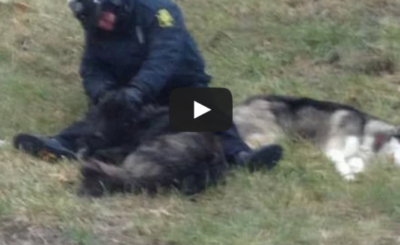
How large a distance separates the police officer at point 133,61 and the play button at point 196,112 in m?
0.06

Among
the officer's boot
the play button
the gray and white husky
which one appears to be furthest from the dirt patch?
the gray and white husky

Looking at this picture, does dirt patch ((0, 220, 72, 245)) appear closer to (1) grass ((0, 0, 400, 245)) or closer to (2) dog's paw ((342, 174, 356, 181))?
(1) grass ((0, 0, 400, 245))

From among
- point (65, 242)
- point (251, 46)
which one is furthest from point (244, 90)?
point (65, 242)

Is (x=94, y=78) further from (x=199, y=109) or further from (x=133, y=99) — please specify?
(x=199, y=109)

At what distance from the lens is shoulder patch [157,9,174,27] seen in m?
7.35

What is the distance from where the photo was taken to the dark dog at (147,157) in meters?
6.41

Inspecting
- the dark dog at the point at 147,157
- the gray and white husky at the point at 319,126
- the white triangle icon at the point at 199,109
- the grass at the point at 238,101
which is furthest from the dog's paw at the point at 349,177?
the white triangle icon at the point at 199,109

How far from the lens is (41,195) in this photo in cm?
623

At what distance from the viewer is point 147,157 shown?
6.60 meters

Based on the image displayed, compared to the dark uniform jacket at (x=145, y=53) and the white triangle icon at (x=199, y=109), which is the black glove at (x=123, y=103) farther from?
the white triangle icon at (x=199, y=109)

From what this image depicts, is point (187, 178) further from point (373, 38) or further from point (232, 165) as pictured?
point (373, 38)

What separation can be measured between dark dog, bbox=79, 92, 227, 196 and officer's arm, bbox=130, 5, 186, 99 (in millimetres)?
166

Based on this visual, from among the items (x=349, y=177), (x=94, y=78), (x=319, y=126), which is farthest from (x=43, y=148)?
(x=319, y=126)

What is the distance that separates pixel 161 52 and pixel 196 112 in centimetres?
46
